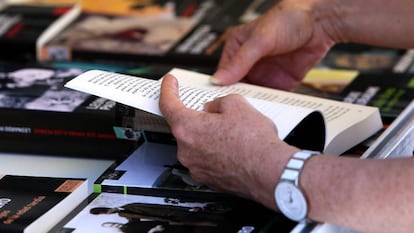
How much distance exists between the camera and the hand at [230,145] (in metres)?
1.04

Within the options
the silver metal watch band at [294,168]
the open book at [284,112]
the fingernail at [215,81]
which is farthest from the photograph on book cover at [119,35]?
the silver metal watch band at [294,168]

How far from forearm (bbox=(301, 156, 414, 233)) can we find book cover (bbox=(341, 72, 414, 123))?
0.42 m

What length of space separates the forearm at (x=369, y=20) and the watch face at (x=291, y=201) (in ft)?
1.77

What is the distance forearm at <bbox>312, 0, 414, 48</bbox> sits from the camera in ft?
4.78

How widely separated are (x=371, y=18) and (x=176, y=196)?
533 millimetres

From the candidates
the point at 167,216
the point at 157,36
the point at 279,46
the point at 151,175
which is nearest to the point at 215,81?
the point at 279,46

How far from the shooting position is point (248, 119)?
1.09 meters

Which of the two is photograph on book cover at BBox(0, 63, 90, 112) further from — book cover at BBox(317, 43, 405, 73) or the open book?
book cover at BBox(317, 43, 405, 73)

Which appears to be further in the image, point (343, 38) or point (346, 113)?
point (343, 38)

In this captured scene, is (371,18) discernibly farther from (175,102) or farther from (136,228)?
(136,228)

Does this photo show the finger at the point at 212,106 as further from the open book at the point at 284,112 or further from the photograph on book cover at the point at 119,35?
the photograph on book cover at the point at 119,35

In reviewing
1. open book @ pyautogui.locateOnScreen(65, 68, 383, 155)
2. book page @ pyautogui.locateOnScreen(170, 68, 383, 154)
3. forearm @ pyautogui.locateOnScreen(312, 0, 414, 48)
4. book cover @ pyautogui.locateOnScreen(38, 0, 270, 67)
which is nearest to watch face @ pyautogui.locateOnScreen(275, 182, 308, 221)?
open book @ pyautogui.locateOnScreen(65, 68, 383, 155)

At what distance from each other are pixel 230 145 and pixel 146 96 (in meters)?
0.15

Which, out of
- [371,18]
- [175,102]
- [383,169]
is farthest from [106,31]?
[383,169]
